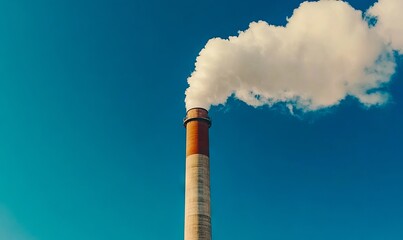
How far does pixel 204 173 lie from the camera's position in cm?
3403

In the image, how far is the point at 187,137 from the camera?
35.8 metres

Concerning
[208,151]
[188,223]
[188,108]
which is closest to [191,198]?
[188,223]

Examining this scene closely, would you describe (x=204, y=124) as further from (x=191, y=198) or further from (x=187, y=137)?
(x=191, y=198)

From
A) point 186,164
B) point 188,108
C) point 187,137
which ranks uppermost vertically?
point 188,108

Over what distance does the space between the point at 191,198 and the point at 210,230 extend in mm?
2521

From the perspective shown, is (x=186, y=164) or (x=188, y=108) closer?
(x=186, y=164)

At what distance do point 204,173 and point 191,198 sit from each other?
214 cm

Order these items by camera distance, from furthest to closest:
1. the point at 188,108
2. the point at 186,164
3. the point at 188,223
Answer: the point at 188,108
the point at 186,164
the point at 188,223

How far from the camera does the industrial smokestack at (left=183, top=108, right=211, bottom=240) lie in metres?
32.1

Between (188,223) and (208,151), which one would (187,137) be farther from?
(188,223)

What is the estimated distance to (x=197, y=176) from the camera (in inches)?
1324

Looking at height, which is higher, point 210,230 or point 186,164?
point 186,164

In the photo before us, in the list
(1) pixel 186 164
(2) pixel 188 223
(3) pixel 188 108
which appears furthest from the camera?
(3) pixel 188 108

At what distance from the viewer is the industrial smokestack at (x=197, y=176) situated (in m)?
32.1
